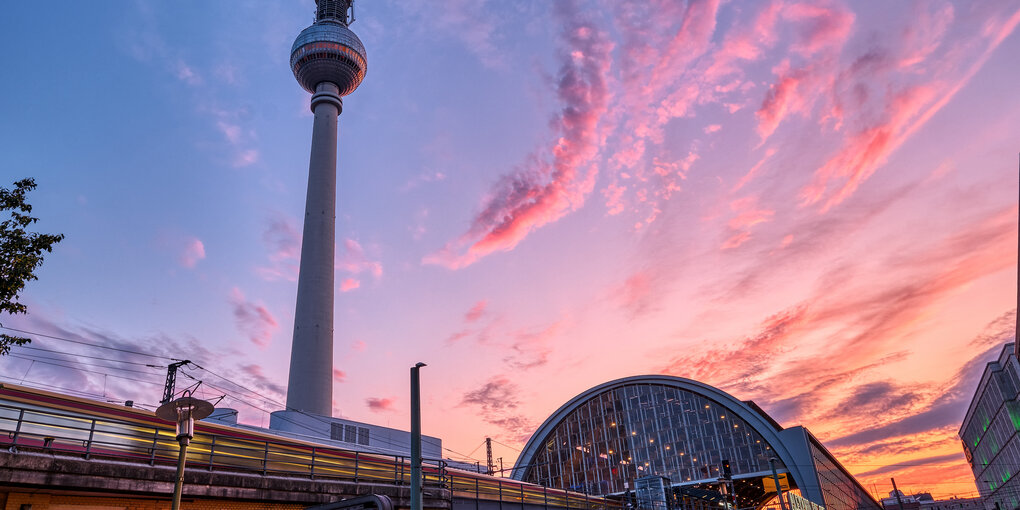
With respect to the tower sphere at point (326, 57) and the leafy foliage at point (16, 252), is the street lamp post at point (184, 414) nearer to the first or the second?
the leafy foliage at point (16, 252)

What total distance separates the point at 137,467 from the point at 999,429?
126 m

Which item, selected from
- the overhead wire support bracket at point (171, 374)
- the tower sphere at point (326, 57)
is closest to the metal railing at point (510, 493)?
the overhead wire support bracket at point (171, 374)

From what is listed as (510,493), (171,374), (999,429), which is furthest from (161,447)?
(999,429)

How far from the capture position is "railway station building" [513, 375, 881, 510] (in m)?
71.4

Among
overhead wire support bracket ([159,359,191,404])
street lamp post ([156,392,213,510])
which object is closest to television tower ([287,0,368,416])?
overhead wire support bracket ([159,359,191,404])

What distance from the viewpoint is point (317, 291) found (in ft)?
222

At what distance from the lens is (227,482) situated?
1791 centimetres

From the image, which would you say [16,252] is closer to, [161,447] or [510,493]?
[161,447]

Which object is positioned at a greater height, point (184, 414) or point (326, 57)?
point (326, 57)

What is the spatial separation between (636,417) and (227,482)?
70234mm

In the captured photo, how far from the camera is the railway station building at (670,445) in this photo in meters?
71.4

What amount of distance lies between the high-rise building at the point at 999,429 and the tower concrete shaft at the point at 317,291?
87379 millimetres

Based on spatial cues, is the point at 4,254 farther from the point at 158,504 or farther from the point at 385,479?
the point at 385,479

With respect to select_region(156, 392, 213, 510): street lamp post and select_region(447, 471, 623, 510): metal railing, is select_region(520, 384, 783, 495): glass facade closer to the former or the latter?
select_region(447, 471, 623, 510): metal railing
